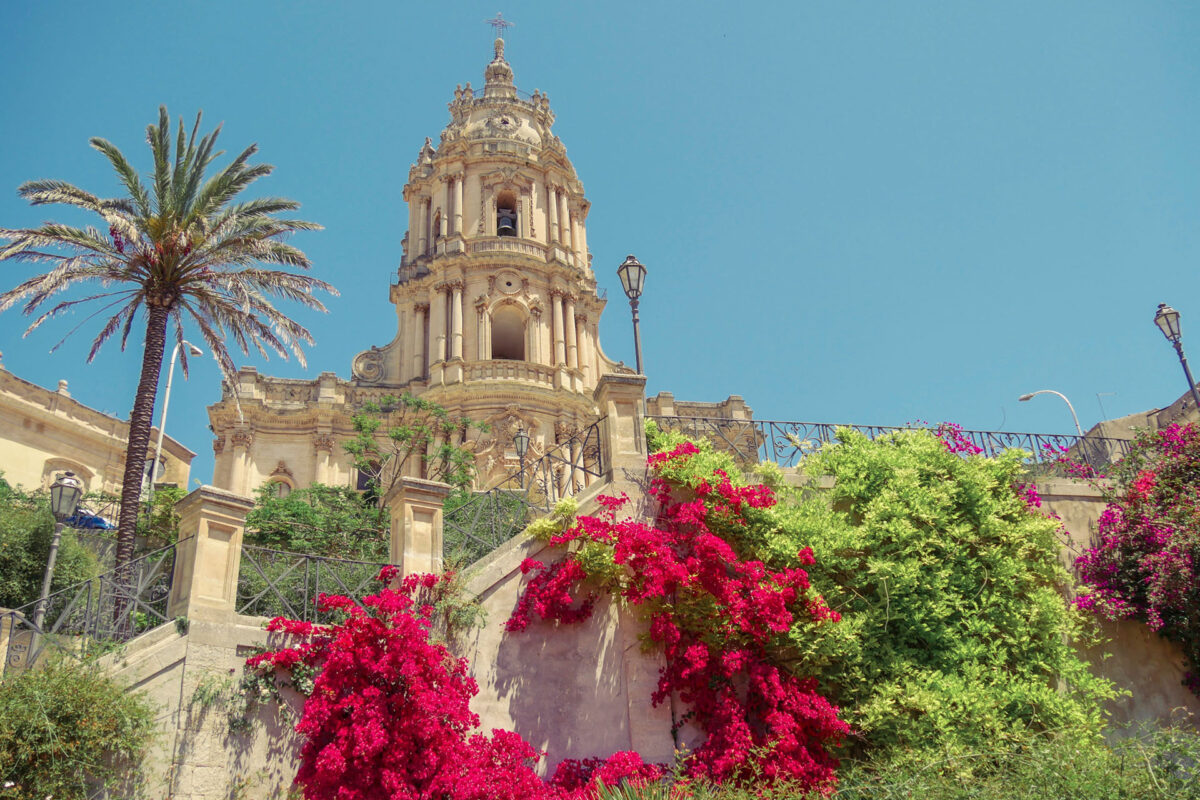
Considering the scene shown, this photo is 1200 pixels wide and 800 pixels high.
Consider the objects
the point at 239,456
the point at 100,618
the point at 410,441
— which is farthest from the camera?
the point at 239,456

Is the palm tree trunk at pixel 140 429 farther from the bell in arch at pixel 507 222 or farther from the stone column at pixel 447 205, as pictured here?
the bell in arch at pixel 507 222

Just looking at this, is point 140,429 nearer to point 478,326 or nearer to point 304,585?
point 304,585

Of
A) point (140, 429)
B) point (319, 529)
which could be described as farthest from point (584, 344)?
point (140, 429)

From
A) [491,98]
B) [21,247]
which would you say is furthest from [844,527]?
[491,98]

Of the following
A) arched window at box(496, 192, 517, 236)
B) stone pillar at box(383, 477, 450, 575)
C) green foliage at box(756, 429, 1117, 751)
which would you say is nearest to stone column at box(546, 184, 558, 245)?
arched window at box(496, 192, 517, 236)

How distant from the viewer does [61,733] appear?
29.8 feet

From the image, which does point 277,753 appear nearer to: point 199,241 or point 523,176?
point 199,241

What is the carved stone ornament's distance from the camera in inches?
1442

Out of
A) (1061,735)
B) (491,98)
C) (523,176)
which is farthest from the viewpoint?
(491,98)

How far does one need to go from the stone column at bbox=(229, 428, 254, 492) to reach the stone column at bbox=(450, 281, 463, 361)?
7.51 m

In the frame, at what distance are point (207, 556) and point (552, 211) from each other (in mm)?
29344

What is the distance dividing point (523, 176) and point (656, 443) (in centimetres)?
2679

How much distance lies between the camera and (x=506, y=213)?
127 ft

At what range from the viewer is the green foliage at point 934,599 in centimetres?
1179
